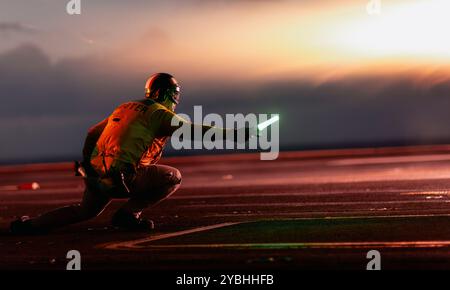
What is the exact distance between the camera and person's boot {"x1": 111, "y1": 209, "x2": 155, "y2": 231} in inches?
484

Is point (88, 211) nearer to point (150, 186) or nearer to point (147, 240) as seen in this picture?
point (150, 186)

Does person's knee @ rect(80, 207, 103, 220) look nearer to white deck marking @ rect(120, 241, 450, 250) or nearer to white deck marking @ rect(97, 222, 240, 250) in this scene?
white deck marking @ rect(97, 222, 240, 250)

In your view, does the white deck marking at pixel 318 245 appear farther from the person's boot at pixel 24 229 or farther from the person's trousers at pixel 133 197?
the person's boot at pixel 24 229

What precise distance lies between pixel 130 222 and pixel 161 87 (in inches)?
63.8

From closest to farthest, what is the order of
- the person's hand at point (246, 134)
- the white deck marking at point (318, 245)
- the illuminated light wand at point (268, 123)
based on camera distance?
the white deck marking at point (318, 245) < the illuminated light wand at point (268, 123) < the person's hand at point (246, 134)

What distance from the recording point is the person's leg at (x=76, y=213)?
12156 mm

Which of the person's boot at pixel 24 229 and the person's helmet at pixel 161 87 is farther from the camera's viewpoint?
the person's boot at pixel 24 229

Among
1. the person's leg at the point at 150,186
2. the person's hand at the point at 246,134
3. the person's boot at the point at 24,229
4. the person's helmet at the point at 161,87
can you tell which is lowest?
the person's boot at the point at 24,229

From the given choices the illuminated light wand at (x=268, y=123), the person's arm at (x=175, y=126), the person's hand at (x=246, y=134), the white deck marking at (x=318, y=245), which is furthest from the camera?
the person's arm at (x=175, y=126)

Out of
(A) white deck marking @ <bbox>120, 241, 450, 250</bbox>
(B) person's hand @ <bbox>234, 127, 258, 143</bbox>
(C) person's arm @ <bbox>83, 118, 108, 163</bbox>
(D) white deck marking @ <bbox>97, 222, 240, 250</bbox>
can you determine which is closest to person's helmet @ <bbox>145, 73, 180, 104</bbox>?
(C) person's arm @ <bbox>83, 118, 108, 163</bbox>

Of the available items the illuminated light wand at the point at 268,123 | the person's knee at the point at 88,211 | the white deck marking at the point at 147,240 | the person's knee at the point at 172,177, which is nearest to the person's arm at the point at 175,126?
the illuminated light wand at the point at 268,123

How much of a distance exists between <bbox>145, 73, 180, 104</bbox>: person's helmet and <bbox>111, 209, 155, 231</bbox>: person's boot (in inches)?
55.5

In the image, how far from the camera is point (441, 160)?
29.5m
